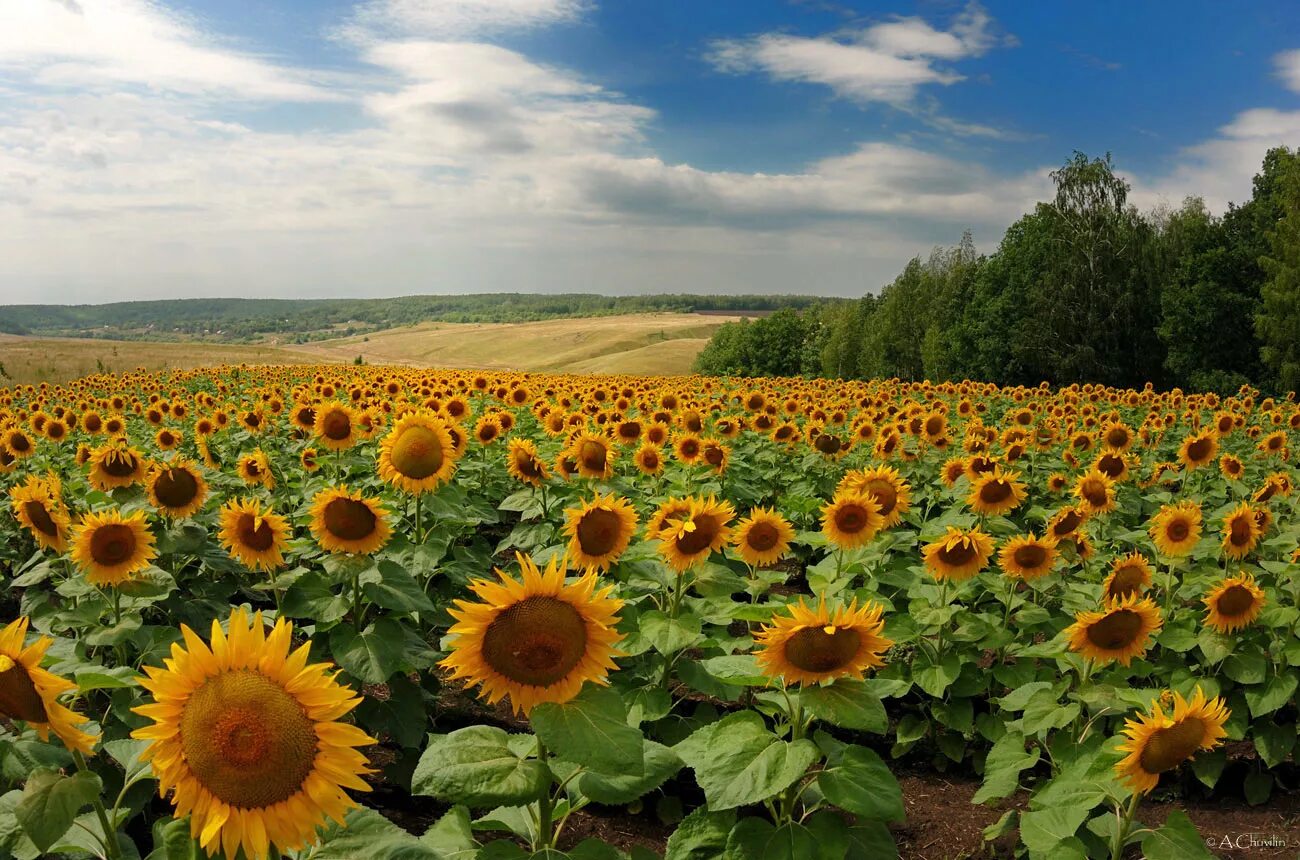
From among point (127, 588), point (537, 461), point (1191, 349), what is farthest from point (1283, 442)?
point (1191, 349)

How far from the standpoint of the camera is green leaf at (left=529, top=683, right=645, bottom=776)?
2295 millimetres

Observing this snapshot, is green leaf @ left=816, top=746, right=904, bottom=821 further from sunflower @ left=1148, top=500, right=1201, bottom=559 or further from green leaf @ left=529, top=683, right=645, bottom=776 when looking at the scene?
sunflower @ left=1148, top=500, right=1201, bottom=559

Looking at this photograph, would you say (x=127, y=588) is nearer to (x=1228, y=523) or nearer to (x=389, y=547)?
(x=389, y=547)

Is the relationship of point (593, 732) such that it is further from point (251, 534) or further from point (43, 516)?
point (43, 516)

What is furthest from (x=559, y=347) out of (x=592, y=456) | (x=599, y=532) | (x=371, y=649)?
(x=371, y=649)

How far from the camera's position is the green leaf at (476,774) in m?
2.46

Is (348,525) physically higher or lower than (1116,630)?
higher

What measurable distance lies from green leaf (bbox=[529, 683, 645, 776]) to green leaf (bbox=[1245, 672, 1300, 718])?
477cm

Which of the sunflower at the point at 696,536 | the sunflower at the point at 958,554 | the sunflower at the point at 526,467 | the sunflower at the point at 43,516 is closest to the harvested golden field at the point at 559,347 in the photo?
the sunflower at the point at 526,467

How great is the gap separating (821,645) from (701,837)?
0.95 m

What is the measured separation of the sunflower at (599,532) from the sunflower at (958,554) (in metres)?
2.23

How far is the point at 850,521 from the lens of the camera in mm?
5695

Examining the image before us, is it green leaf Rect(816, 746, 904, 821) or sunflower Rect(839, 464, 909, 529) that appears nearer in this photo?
green leaf Rect(816, 746, 904, 821)

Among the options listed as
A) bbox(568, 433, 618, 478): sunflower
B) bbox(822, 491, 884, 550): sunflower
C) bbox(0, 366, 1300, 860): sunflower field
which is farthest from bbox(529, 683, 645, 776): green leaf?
bbox(568, 433, 618, 478): sunflower
